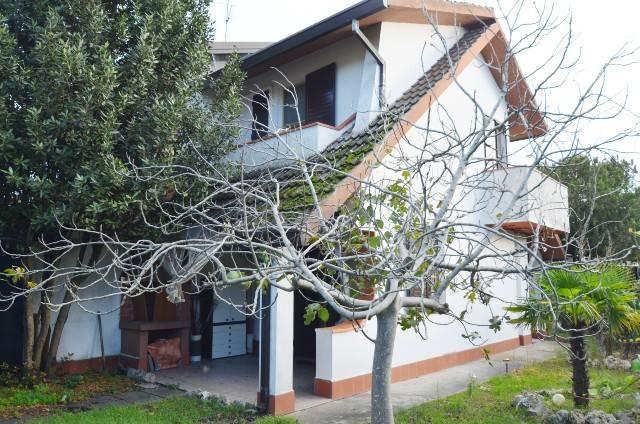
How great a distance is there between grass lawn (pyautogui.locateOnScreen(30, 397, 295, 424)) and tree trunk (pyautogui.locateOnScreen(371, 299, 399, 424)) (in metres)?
2.65

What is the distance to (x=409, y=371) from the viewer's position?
10180mm

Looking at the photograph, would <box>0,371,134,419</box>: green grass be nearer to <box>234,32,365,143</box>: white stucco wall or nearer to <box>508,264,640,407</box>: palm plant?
<box>234,32,365,143</box>: white stucco wall

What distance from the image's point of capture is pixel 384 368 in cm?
480

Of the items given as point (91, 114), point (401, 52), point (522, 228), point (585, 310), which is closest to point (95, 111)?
point (91, 114)

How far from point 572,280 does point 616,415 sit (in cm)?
187

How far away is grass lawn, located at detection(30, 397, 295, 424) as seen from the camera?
7.17 m

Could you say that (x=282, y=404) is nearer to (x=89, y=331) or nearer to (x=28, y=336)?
(x=28, y=336)

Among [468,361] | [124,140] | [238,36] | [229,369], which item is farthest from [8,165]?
[238,36]

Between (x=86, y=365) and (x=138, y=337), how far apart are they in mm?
1167

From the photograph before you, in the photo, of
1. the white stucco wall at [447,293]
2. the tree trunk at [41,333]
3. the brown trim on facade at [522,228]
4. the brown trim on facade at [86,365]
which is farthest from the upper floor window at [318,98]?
the brown trim on facade at [86,365]

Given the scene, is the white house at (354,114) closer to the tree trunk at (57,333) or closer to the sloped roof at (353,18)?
the sloped roof at (353,18)

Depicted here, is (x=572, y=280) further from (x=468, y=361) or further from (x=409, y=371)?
(x=468, y=361)

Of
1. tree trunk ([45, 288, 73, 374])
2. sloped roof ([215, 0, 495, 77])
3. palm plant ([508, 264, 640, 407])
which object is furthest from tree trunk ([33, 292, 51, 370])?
palm plant ([508, 264, 640, 407])

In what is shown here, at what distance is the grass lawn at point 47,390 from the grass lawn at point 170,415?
78cm
